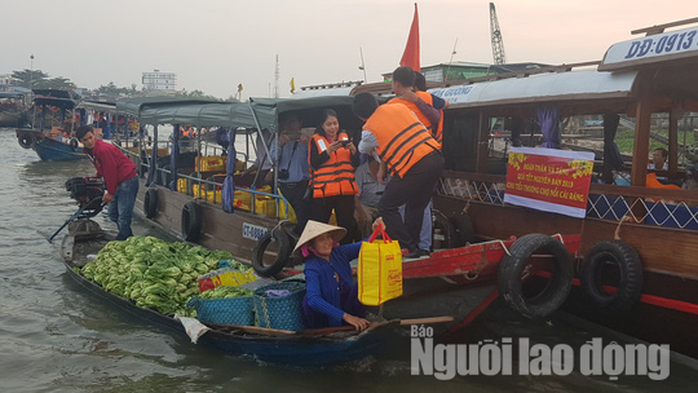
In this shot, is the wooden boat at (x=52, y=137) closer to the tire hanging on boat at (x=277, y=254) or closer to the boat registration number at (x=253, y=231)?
the boat registration number at (x=253, y=231)

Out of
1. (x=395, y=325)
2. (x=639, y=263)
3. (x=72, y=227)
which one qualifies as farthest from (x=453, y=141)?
(x=72, y=227)

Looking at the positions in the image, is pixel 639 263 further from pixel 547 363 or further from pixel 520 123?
pixel 520 123

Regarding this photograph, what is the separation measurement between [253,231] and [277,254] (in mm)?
957

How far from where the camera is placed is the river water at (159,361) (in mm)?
4789

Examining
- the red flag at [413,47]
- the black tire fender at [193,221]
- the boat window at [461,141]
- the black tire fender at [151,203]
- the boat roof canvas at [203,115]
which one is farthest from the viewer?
the black tire fender at [151,203]

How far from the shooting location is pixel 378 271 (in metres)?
3.94

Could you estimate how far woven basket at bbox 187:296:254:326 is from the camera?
4.97 metres

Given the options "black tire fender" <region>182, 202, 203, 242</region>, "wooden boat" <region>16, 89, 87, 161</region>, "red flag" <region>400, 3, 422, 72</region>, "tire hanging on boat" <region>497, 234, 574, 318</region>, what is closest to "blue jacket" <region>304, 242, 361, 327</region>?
"tire hanging on boat" <region>497, 234, 574, 318</region>

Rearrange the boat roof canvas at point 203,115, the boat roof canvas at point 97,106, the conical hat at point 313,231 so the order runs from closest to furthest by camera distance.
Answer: the conical hat at point 313,231
the boat roof canvas at point 203,115
the boat roof canvas at point 97,106

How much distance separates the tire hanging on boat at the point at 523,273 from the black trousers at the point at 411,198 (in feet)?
3.12

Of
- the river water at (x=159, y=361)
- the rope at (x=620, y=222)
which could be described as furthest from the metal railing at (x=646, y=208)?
the river water at (x=159, y=361)

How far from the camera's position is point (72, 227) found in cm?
905

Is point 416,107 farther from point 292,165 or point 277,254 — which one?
point 277,254

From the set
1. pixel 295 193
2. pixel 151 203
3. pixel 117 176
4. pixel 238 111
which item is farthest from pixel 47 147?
pixel 295 193
